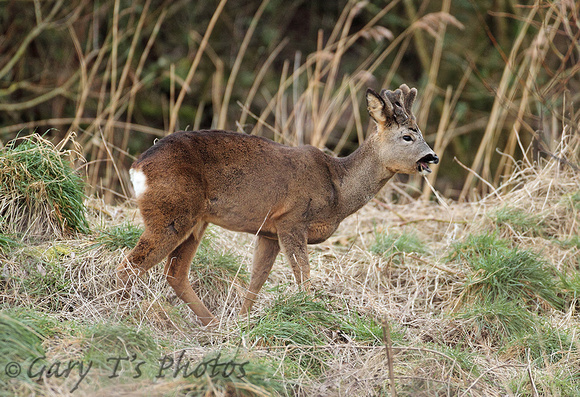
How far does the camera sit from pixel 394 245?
18.4 feet

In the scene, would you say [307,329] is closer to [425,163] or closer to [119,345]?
[119,345]

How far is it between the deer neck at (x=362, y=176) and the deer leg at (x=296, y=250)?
1.41ft

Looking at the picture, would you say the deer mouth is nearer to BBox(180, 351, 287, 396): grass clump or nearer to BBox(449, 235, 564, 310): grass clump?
BBox(449, 235, 564, 310): grass clump

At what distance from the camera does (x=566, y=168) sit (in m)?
6.29

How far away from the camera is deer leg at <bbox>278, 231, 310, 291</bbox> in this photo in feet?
14.7

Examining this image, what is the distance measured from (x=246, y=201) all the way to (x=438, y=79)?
6695 millimetres

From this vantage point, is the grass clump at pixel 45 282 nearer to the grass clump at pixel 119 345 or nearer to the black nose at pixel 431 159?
the grass clump at pixel 119 345

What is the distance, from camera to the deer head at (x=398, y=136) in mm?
4656

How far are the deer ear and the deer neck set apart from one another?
0.16 meters

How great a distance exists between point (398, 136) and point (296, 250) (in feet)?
3.56

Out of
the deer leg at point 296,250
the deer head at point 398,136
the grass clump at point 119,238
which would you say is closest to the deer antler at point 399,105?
the deer head at point 398,136

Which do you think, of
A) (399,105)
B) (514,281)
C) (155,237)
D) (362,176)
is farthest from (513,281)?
(155,237)

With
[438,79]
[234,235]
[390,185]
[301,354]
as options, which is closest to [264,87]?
[438,79]

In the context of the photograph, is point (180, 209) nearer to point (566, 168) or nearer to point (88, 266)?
point (88, 266)
